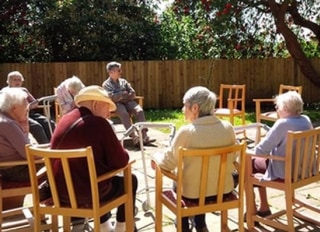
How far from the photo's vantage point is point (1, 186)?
3191mm

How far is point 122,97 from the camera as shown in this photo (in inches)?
261

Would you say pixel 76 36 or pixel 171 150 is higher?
pixel 76 36

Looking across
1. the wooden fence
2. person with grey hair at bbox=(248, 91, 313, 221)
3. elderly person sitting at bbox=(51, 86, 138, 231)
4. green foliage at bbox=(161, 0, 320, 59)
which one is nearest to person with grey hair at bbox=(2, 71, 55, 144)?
elderly person sitting at bbox=(51, 86, 138, 231)

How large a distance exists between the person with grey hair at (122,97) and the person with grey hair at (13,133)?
3.09 metres

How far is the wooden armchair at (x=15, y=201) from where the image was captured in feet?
10.3

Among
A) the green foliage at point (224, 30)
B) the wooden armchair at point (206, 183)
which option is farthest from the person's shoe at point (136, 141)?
the green foliage at point (224, 30)

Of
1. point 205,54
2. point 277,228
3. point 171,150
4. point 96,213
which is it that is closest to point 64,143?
point 96,213

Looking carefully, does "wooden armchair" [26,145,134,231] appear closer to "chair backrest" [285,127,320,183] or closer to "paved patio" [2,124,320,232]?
"paved patio" [2,124,320,232]

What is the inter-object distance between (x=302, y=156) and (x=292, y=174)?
14 cm

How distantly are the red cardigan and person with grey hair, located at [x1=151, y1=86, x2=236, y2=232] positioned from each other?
0.35 metres

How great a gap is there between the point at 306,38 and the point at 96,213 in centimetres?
1049

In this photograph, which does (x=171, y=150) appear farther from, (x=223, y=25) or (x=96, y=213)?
(x=223, y=25)

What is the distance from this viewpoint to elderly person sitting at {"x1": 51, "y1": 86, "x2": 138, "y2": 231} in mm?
2752

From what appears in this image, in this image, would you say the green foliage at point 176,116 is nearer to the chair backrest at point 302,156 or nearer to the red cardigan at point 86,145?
the chair backrest at point 302,156
